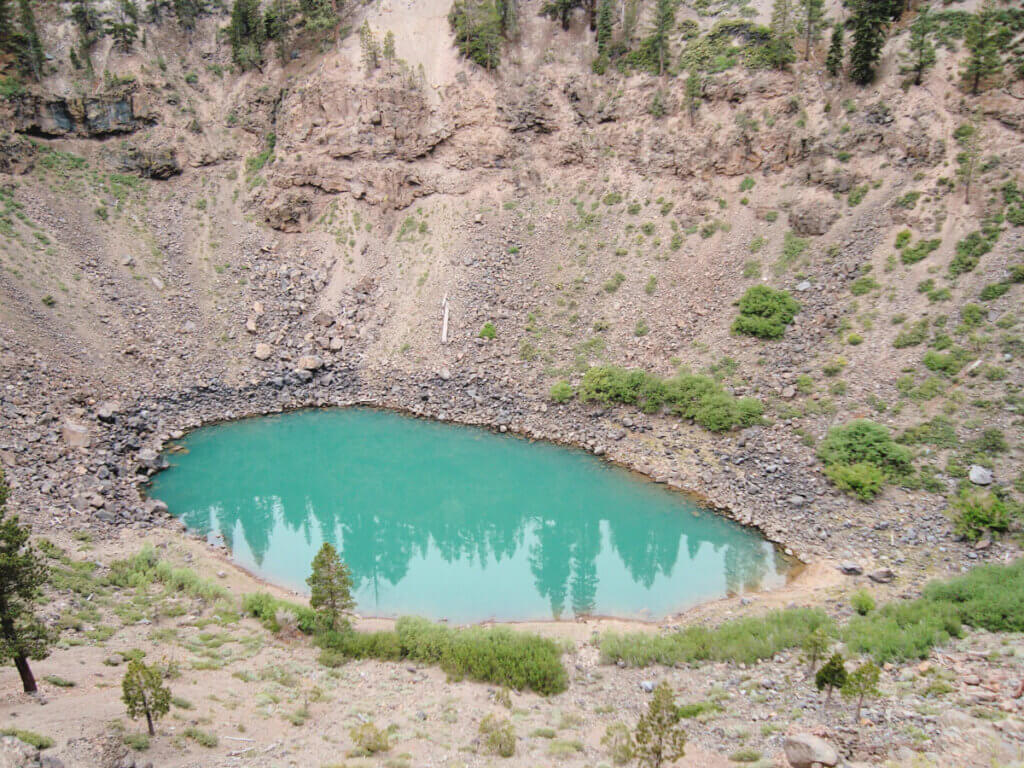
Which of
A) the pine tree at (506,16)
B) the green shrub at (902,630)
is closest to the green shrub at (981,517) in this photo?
the green shrub at (902,630)

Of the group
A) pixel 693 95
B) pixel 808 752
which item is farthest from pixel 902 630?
pixel 693 95

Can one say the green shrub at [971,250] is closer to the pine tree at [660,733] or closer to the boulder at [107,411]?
the pine tree at [660,733]

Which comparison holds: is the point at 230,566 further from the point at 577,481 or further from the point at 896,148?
the point at 896,148

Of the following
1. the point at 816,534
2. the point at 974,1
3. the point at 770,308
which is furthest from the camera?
the point at 974,1

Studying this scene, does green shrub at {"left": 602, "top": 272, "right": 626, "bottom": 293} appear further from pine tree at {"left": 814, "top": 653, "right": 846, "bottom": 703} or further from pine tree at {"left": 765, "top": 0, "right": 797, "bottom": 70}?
pine tree at {"left": 814, "top": 653, "right": 846, "bottom": 703}

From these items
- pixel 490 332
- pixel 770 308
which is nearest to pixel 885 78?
pixel 770 308

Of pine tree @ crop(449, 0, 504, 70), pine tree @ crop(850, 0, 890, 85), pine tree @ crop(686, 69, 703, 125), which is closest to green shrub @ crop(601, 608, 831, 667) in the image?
pine tree @ crop(850, 0, 890, 85)

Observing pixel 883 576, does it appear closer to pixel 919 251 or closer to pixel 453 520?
pixel 453 520
